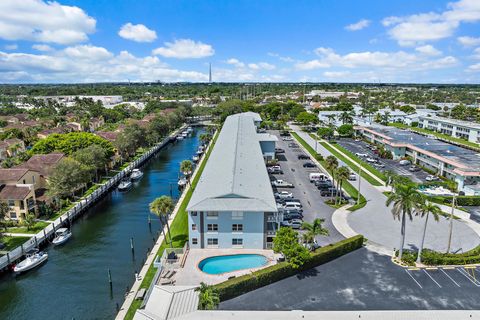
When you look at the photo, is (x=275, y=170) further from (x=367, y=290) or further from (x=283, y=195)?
(x=367, y=290)

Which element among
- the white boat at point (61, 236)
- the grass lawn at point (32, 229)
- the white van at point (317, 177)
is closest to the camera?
the white boat at point (61, 236)

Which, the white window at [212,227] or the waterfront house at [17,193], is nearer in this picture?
the white window at [212,227]

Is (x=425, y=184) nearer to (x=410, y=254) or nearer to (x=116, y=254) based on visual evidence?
(x=410, y=254)

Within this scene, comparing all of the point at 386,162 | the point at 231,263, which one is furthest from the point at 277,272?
the point at 386,162

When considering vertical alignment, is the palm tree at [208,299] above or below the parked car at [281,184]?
below

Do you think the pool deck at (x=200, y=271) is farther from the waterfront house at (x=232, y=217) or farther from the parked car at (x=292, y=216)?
the parked car at (x=292, y=216)

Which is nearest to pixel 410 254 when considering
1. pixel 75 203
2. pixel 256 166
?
pixel 256 166

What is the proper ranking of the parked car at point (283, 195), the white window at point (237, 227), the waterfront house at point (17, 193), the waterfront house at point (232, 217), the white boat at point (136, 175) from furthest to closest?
the white boat at point (136, 175)
the parked car at point (283, 195)
the waterfront house at point (17, 193)
the white window at point (237, 227)
the waterfront house at point (232, 217)

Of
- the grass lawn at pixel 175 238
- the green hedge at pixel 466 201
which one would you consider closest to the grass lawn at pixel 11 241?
the grass lawn at pixel 175 238
